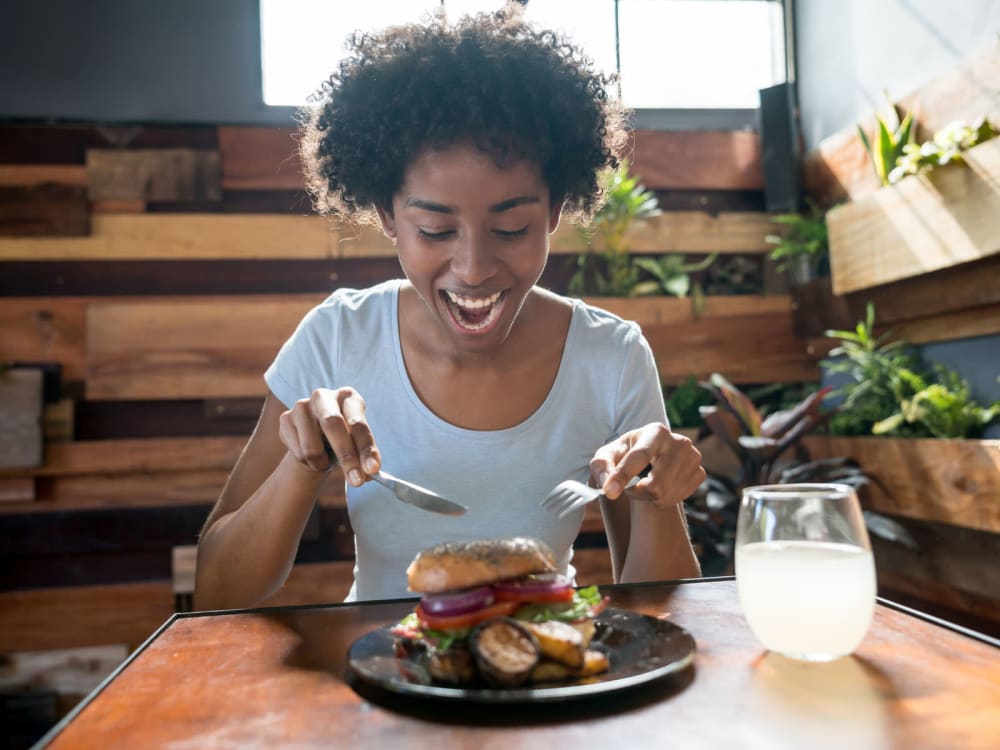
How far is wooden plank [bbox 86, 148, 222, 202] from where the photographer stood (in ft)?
12.1

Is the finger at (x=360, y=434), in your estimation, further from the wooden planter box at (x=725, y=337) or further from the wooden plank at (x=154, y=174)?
the wooden plank at (x=154, y=174)

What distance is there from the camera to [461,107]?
5.08ft

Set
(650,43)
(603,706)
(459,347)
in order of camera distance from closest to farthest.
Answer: (603,706) < (459,347) < (650,43)

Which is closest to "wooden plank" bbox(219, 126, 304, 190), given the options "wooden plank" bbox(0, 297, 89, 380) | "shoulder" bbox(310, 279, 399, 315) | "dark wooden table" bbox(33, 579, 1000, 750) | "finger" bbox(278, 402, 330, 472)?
"wooden plank" bbox(0, 297, 89, 380)

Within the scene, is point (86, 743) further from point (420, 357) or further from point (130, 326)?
point (130, 326)

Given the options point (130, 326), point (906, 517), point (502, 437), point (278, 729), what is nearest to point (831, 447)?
point (906, 517)

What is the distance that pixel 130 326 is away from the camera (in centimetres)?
365

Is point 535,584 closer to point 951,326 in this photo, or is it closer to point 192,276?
point 951,326

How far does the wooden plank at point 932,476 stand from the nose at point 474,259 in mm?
1733

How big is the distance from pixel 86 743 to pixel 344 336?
3.78ft

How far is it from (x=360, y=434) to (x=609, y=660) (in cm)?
50

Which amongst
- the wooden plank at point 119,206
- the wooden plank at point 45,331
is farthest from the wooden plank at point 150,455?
the wooden plank at point 119,206

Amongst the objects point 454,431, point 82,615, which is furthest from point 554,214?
point 82,615

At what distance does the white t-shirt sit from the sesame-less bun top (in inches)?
25.3
